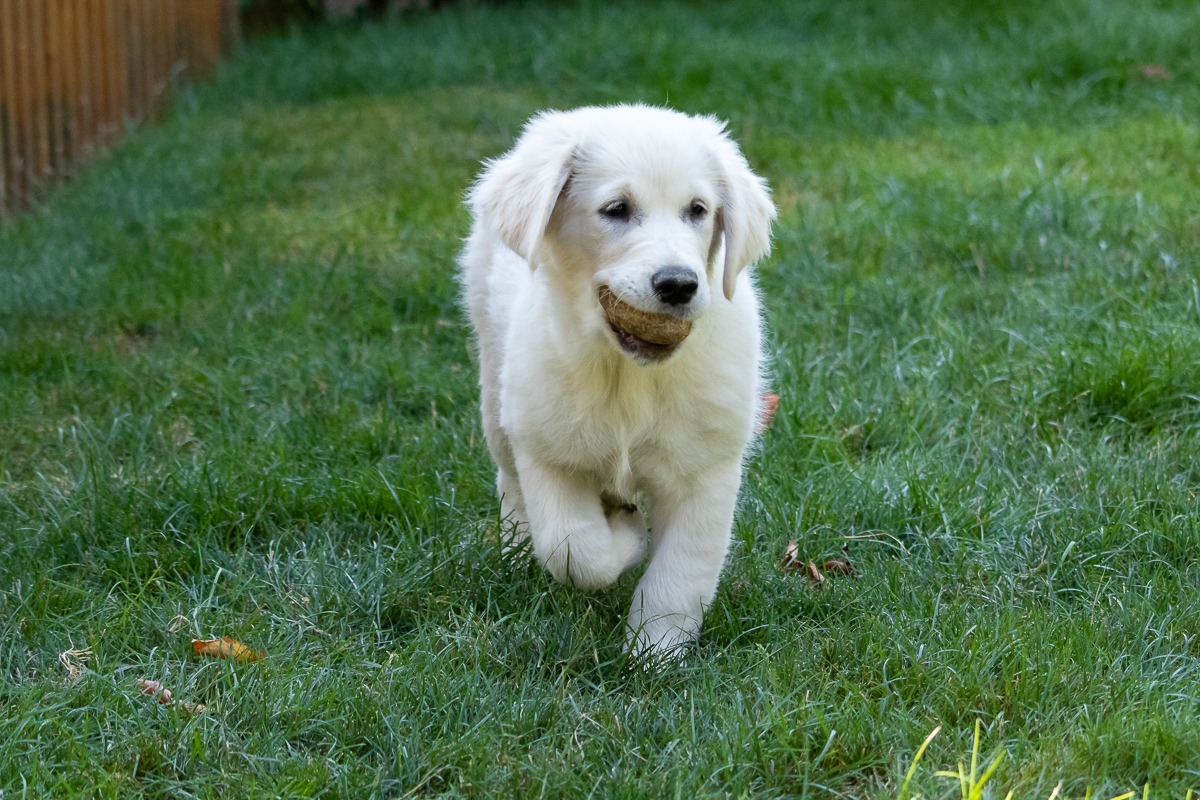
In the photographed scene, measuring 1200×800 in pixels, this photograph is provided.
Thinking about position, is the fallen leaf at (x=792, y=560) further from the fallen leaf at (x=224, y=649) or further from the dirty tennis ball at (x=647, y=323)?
the fallen leaf at (x=224, y=649)

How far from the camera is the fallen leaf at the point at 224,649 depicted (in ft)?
8.68

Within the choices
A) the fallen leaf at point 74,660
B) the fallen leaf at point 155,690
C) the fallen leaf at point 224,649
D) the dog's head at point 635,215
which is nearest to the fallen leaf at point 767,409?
the dog's head at point 635,215

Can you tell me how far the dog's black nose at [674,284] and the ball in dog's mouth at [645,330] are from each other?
67 mm

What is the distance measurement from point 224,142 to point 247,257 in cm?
232

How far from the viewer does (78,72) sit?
723cm

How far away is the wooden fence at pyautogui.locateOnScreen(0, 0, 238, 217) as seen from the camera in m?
6.35

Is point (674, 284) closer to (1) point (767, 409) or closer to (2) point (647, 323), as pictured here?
(2) point (647, 323)

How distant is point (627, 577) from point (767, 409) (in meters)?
0.82

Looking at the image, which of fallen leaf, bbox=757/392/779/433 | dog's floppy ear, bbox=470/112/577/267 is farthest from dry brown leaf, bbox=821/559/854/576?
dog's floppy ear, bbox=470/112/577/267

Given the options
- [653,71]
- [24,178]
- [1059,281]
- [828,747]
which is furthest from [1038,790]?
[653,71]

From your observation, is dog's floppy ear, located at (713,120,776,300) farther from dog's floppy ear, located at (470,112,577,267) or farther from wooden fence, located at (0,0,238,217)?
wooden fence, located at (0,0,238,217)

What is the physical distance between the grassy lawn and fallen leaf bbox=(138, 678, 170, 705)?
32 mm

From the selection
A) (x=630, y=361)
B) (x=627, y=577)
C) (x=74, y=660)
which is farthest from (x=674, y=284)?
(x=74, y=660)

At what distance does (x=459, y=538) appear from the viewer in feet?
10.3
